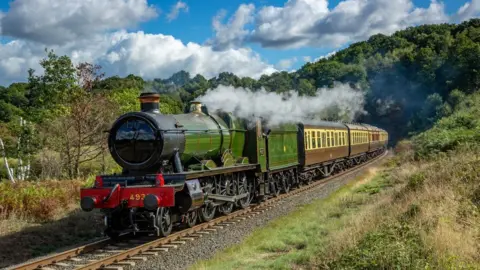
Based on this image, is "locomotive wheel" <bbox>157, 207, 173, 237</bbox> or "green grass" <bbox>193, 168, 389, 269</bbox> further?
"locomotive wheel" <bbox>157, 207, 173, 237</bbox>

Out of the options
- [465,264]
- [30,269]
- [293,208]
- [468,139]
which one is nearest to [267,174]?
[293,208]

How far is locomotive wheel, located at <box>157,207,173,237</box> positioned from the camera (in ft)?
36.2

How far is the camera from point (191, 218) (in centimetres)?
1264

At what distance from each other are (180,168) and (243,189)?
435cm

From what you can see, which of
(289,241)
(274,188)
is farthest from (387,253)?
(274,188)

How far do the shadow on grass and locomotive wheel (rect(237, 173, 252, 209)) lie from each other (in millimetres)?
4491

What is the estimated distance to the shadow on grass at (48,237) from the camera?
1041 centimetres

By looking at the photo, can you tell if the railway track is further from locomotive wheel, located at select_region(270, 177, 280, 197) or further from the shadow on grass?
locomotive wheel, located at select_region(270, 177, 280, 197)

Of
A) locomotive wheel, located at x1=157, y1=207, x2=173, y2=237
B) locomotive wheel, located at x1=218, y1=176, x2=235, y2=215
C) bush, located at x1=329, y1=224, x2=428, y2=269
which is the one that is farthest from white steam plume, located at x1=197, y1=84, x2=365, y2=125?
bush, located at x1=329, y1=224, x2=428, y2=269

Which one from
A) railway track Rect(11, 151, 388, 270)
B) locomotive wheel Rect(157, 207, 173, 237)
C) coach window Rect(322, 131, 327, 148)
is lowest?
railway track Rect(11, 151, 388, 270)

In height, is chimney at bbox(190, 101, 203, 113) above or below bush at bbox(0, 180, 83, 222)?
above

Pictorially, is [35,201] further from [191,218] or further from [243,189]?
[243,189]

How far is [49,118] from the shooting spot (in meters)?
23.8

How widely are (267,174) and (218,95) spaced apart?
3.70m
